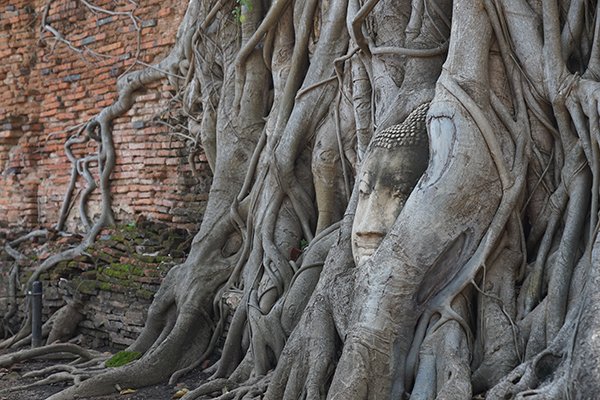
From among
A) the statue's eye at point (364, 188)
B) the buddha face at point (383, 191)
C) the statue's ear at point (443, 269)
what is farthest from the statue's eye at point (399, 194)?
the statue's ear at point (443, 269)

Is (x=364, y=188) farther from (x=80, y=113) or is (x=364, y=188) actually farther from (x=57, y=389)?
(x=80, y=113)

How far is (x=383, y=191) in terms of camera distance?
4695mm

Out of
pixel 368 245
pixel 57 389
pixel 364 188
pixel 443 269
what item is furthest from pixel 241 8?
pixel 443 269

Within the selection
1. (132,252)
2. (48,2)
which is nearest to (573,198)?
(132,252)

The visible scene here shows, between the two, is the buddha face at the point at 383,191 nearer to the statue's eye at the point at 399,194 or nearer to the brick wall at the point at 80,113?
the statue's eye at the point at 399,194

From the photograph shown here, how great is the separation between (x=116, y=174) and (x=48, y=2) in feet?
6.82

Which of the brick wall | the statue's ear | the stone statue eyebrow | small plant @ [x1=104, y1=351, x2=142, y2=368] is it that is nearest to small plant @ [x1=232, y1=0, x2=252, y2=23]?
the brick wall

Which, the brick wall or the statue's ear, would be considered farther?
the brick wall

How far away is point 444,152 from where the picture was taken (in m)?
4.40

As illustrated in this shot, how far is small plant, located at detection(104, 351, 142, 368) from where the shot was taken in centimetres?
655

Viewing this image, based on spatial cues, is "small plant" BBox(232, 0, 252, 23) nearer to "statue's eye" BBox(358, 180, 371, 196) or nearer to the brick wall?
the brick wall

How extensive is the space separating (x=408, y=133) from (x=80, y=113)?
5518 mm

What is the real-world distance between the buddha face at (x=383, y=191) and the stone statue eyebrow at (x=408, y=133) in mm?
31

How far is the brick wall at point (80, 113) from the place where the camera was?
8.43 m
